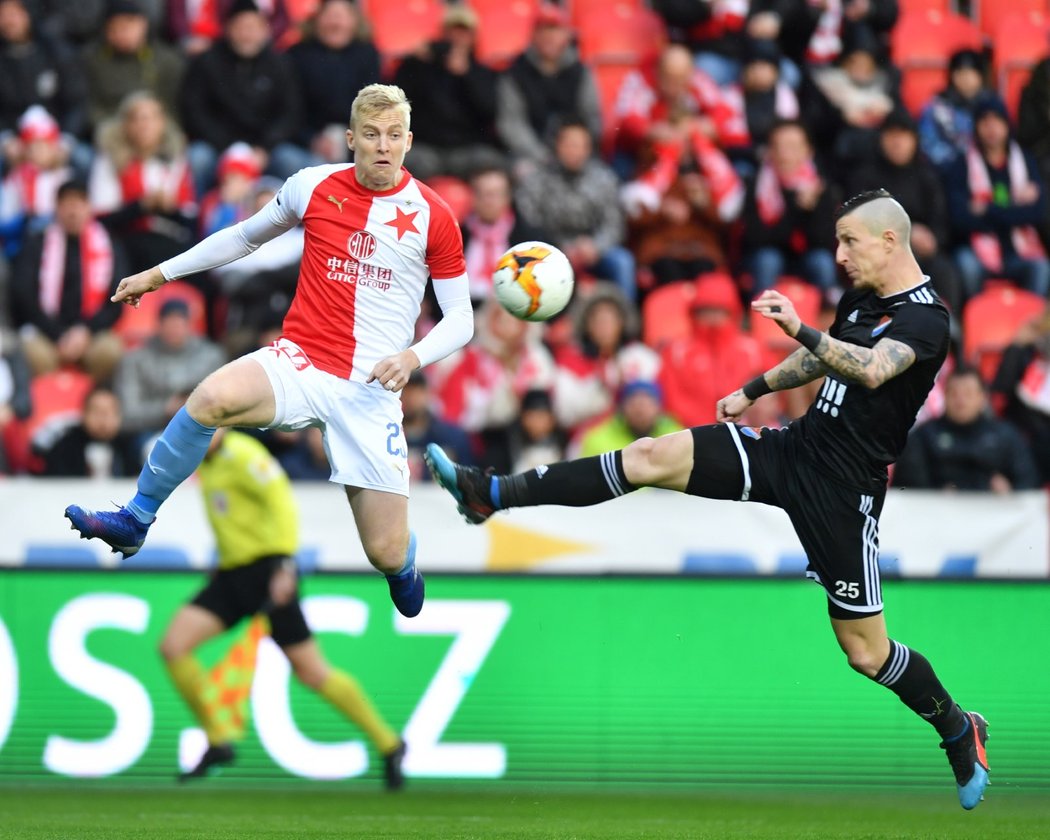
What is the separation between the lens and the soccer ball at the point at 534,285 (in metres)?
8.33

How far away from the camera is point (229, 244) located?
8.21 m

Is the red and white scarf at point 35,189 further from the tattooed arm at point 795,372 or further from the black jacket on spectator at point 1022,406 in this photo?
the tattooed arm at point 795,372

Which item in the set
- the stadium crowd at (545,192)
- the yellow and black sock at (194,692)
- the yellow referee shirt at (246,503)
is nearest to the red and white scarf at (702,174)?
the stadium crowd at (545,192)

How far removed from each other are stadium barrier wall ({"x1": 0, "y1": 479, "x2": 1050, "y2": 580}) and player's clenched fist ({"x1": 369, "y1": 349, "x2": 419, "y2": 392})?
4.25m

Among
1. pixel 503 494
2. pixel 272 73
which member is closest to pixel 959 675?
pixel 503 494

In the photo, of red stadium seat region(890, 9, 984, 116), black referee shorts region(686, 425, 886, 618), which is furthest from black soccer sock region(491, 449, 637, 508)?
red stadium seat region(890, 9, 984, 116)

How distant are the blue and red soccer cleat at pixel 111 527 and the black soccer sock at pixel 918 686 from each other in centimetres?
341

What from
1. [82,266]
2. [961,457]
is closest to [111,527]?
[82,266]

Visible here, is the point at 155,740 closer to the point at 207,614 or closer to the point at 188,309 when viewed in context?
the point at 207,614

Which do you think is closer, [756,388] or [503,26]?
[756,388]

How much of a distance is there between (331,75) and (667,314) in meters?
3.42

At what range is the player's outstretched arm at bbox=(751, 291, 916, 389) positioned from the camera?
750cm

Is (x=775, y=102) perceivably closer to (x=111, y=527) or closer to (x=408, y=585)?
(x=408, y=585)

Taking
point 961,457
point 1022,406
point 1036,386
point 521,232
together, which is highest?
point 521,232
